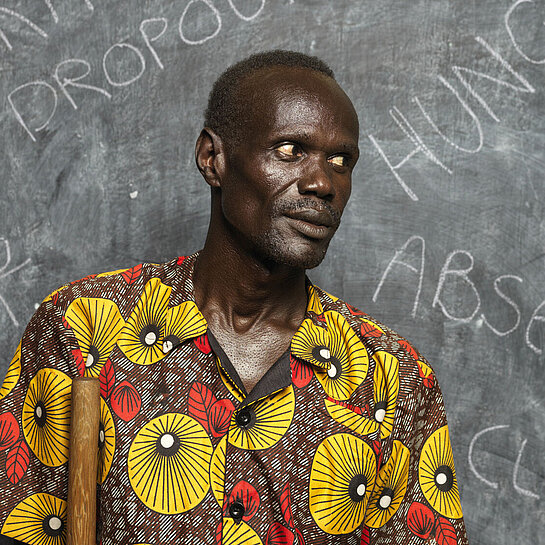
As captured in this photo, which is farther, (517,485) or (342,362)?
(517,485)

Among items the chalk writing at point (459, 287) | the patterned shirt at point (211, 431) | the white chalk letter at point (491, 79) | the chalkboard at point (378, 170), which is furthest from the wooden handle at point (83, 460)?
the white chalk letter at point (491, 79)

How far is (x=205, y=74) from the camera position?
1.85 metres

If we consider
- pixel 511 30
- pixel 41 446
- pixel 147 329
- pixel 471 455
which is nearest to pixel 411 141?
pixel 511 30

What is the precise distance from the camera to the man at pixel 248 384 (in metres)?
1.25

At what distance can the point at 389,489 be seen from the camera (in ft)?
4.47

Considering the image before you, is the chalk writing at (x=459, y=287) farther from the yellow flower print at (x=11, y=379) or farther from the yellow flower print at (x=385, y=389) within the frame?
the yellow flower print at (x=11, y=379)

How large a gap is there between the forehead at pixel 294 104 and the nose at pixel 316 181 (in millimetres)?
53

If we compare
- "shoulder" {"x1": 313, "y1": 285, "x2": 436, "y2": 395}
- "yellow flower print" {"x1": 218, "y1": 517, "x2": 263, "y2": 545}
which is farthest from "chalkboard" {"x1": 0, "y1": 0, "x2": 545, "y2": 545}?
"yellow flower print" {"x1": 218, "y1": 517, "x2": 263, "y2": 545}

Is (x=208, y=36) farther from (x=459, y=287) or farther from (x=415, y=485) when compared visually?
(x=415, y=485)

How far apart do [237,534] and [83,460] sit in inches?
9.9

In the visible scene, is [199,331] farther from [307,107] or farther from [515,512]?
[515,512]

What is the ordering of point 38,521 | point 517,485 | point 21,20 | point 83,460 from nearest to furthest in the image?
point 83,460, point 38,521, point 517,485, point 21,20

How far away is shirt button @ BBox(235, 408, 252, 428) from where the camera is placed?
127 cm

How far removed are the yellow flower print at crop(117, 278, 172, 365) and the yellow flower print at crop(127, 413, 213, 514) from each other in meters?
0.11
